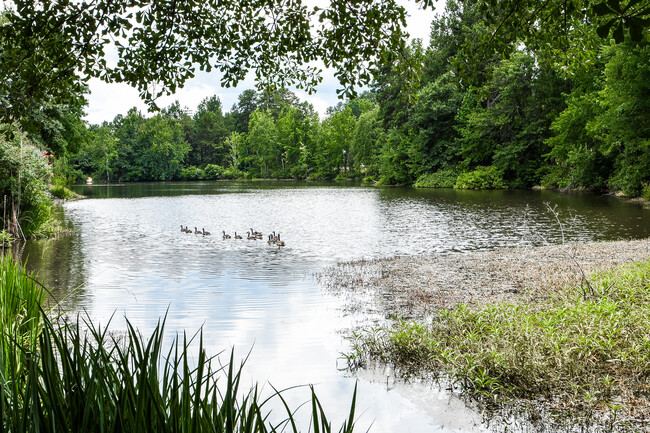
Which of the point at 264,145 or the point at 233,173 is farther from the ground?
the point at 264,145

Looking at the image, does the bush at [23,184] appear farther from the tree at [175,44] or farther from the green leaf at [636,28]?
the green leaf at [636,28]

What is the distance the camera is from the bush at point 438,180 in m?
48.2

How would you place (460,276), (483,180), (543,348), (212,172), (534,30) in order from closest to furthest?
(534,30) < (543,348) < (460,276) < (483,180) < (212,172)

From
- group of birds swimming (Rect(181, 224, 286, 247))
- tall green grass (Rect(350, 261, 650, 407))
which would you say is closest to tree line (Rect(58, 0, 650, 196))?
tall green grass (Rect(350, 261, 650, 407))

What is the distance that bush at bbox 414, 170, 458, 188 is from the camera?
158 ft

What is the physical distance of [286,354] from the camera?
6234mm

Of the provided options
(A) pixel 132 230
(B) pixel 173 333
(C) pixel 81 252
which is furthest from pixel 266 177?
(B) pixel 173 333

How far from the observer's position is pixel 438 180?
49219 millimetres

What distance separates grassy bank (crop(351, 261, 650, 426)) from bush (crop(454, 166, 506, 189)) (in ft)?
131

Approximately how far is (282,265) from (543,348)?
852 cm

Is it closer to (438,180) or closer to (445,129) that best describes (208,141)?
(445,129)

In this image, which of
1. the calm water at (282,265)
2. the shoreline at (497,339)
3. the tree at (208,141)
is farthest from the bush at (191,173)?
the shoreline at (497,339)

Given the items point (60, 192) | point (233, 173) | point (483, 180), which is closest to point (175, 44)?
point (60, 192)

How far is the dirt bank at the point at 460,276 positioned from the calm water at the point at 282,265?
30.4 inches
